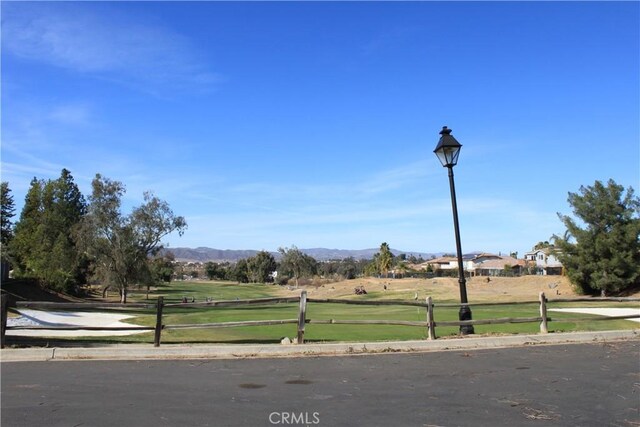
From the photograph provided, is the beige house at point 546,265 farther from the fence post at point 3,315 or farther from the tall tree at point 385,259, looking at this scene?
the fence post at point 3,315

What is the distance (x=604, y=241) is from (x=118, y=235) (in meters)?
47.6

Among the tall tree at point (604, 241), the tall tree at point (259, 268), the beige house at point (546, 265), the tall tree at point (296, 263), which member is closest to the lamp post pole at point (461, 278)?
the tall tree at point (604, 241)

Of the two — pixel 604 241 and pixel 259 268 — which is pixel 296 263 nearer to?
pixel 259 268

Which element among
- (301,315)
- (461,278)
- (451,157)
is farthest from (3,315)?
(451,157)

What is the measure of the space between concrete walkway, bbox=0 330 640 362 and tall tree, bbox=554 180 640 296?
128 feet

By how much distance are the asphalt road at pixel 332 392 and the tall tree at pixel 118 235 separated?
4790 cm

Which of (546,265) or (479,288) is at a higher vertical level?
(546,265)

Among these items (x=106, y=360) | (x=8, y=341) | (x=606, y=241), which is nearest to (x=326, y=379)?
(x=106, y=360)

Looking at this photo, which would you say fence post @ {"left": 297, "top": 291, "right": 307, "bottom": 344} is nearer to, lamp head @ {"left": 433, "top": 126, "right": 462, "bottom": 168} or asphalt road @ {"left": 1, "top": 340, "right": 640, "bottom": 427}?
asphalt road @ {"left": 1, "top": 340, "right": 640, "bottom": 427}
